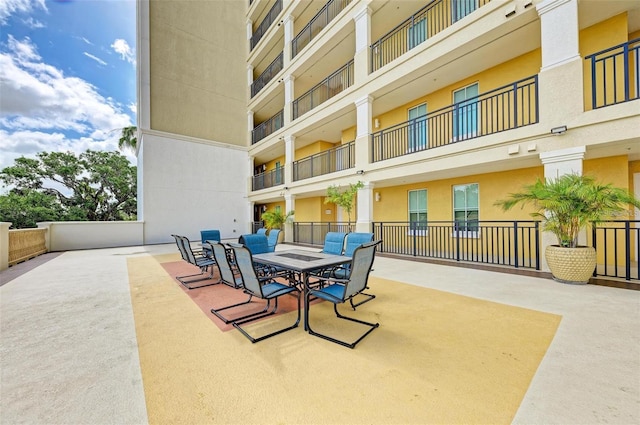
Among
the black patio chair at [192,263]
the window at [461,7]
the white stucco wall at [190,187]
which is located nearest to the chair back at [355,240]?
the black patio chair at [192,263]

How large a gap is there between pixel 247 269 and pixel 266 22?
63.5 ft

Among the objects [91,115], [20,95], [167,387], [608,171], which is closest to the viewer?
[167,387]

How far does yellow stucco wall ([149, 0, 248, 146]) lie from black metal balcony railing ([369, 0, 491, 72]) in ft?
37.6

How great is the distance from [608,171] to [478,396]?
8025mm

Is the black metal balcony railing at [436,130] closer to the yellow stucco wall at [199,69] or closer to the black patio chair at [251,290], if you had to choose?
the black patio chair at [251,290]

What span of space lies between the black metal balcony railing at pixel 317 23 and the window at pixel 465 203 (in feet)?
30.9

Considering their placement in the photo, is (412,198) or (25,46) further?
(25,46)

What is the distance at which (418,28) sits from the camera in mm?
9875

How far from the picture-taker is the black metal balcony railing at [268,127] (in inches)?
622

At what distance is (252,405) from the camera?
1956 mm

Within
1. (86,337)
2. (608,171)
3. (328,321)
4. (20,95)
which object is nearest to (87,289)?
(86,337)

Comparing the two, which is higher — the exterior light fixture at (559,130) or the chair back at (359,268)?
the exterior light fixture at (559,130)

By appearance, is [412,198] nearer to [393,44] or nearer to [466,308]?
[393,44]

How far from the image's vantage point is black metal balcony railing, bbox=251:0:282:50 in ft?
51.8
